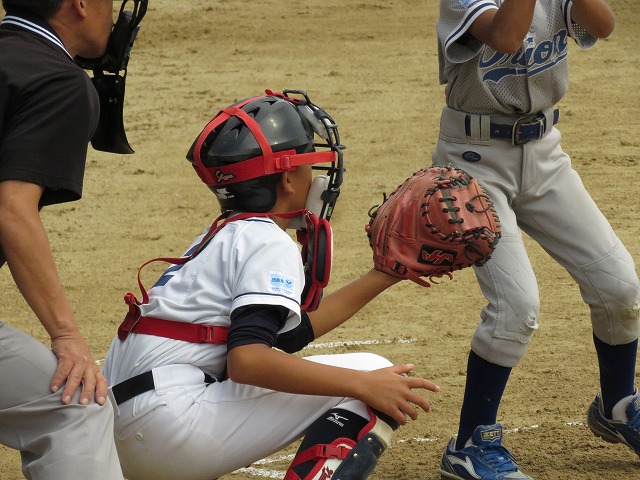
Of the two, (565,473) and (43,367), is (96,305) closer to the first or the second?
(565,473)

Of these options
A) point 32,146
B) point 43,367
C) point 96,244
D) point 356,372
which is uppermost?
point 32,146

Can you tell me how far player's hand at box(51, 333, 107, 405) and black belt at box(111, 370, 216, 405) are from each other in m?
0.28

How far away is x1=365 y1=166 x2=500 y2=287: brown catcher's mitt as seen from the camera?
10.2ft

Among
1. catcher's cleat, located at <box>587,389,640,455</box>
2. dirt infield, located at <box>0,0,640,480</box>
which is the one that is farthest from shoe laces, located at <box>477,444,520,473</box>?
catcher's cleat, located at <box>587,389,640,455</box>

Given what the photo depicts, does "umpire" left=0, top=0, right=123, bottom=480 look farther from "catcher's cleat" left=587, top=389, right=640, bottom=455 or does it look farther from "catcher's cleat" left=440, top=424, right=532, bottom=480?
"catcher's cleat" left=587, top=389, right=640, bottom=455

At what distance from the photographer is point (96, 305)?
5.59 meters

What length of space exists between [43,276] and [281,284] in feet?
1.98

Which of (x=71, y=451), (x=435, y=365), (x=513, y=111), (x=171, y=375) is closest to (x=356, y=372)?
(x=171, y=375)

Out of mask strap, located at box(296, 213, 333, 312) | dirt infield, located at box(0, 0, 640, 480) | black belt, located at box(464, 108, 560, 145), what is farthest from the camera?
dirt infield, located at box(0, 0, 640, 480)

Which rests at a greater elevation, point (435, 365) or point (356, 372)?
point (356, 372)

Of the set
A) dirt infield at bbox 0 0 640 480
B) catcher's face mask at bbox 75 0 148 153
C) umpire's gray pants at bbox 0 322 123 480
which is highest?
catcher's face mask at bbox 75 0 148 153

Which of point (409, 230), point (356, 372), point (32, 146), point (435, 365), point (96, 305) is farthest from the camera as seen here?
point (96, 305)

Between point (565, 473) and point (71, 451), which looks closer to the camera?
point (71, 451)

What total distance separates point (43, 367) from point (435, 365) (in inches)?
96.9
